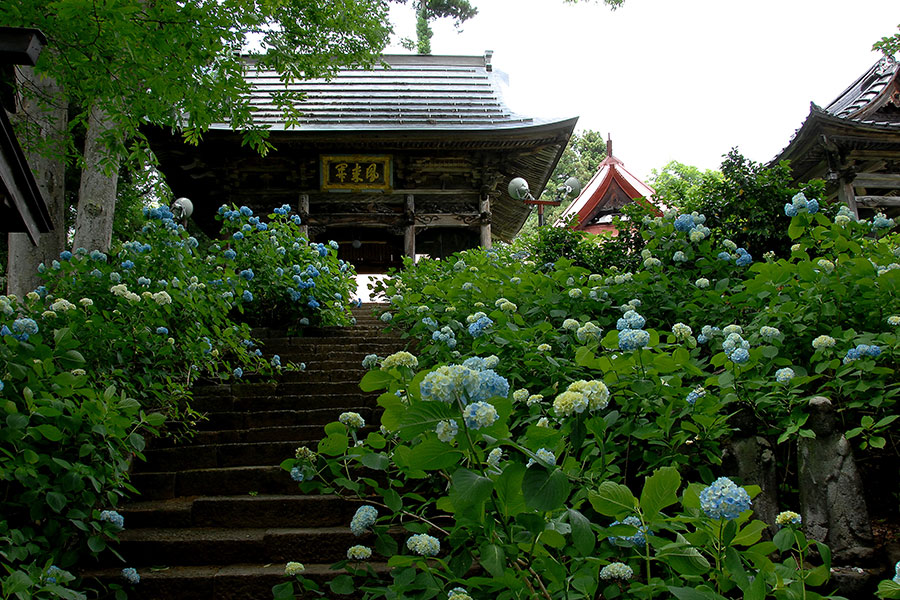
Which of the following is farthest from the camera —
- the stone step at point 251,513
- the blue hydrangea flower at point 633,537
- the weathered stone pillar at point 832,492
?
the stone step at point 251,513

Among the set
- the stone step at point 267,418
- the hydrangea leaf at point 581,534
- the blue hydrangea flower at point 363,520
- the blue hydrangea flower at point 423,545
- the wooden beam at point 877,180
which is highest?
the wooden beam at point 877,180

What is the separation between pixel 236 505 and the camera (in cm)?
346

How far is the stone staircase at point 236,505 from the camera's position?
9.63 ft

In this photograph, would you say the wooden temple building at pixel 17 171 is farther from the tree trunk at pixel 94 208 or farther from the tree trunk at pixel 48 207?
the tree trunk at pixel 94 208

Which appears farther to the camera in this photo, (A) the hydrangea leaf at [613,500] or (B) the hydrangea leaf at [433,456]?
(A) the hydrangea leaf at [613,500]

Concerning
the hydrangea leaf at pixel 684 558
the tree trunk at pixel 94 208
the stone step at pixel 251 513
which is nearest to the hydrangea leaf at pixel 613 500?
the hydrangea leaf at pixel 684 558

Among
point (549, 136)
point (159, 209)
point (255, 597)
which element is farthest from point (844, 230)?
point (549, 136)

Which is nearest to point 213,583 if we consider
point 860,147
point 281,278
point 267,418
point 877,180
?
point 267,418

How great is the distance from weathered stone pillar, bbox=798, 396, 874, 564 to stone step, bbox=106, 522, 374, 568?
2.04 m

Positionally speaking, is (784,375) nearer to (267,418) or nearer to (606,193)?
(267,418)

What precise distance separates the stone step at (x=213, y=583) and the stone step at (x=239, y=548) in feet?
0.46

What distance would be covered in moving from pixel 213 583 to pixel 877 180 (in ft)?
44.5

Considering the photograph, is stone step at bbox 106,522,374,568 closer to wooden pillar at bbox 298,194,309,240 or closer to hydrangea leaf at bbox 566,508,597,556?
hydrangea leaf at bbox 566,508,597,556

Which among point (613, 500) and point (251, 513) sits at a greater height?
point (613, 500)
